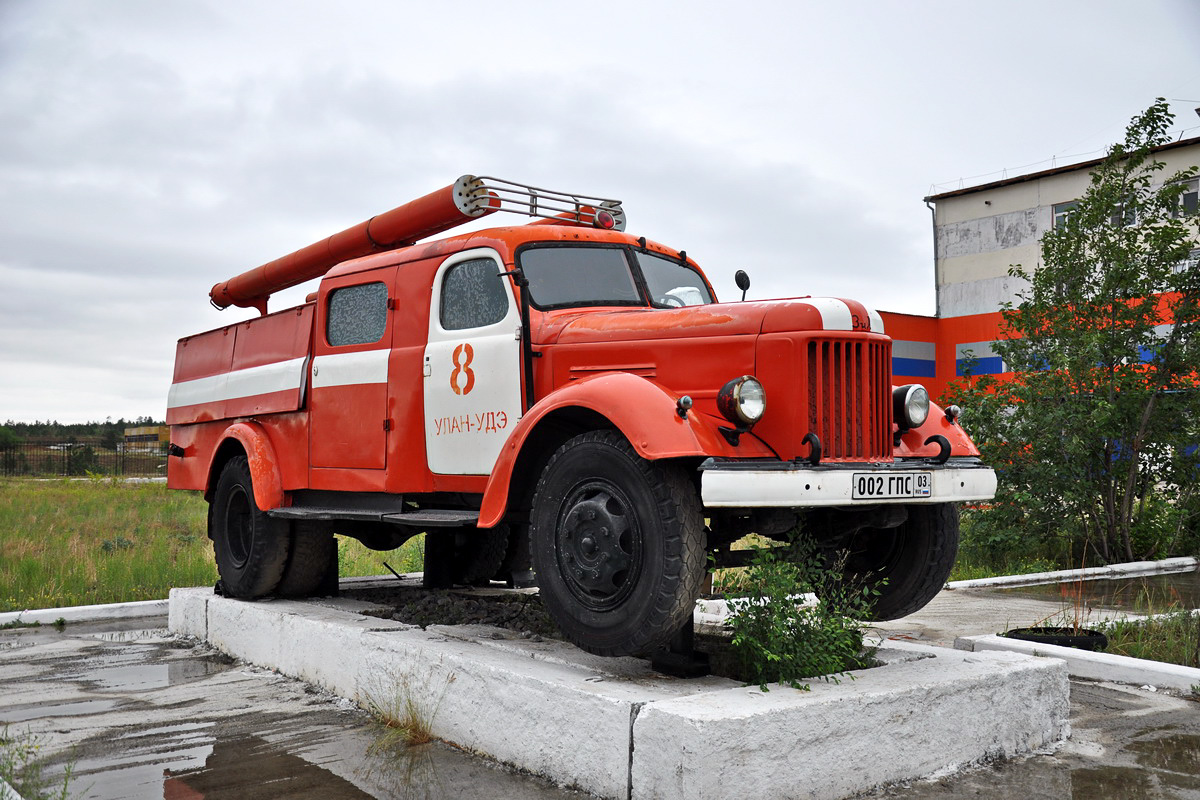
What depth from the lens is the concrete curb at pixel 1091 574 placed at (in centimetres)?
1044

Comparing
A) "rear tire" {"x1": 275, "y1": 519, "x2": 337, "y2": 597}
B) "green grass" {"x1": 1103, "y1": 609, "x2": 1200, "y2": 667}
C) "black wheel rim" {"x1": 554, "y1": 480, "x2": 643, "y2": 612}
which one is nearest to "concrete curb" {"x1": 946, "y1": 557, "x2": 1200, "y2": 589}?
"green grass" {"x1": 1103, "y1": 609, "x2": 1200, "y2": 667}

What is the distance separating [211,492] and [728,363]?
5092 mm

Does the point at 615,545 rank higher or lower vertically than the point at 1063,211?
lower

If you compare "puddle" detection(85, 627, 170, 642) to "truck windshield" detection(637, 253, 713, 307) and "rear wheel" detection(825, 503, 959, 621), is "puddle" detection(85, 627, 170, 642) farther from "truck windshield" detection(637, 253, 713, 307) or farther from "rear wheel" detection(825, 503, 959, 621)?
"rear wheel" detection(825, 503, 959, 621)

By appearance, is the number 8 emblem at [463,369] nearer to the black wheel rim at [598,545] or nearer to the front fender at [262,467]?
the black wheel rim at [598,545]

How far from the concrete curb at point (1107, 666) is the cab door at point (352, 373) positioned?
410 cm

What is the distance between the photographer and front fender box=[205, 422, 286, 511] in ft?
23.3

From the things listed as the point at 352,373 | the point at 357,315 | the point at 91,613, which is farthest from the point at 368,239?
the point at 91,613

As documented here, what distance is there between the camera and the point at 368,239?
7367 millimetres

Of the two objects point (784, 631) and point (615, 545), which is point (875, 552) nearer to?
point (784, 631)

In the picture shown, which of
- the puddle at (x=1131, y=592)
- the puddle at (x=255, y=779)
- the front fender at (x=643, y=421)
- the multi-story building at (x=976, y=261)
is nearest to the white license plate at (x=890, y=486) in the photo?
the front fender at (x=643, y=421)

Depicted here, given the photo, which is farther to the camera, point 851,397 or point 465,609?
point 465,609

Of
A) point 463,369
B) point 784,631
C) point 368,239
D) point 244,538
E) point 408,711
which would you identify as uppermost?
point 368,239

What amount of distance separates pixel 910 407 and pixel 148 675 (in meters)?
4.93
